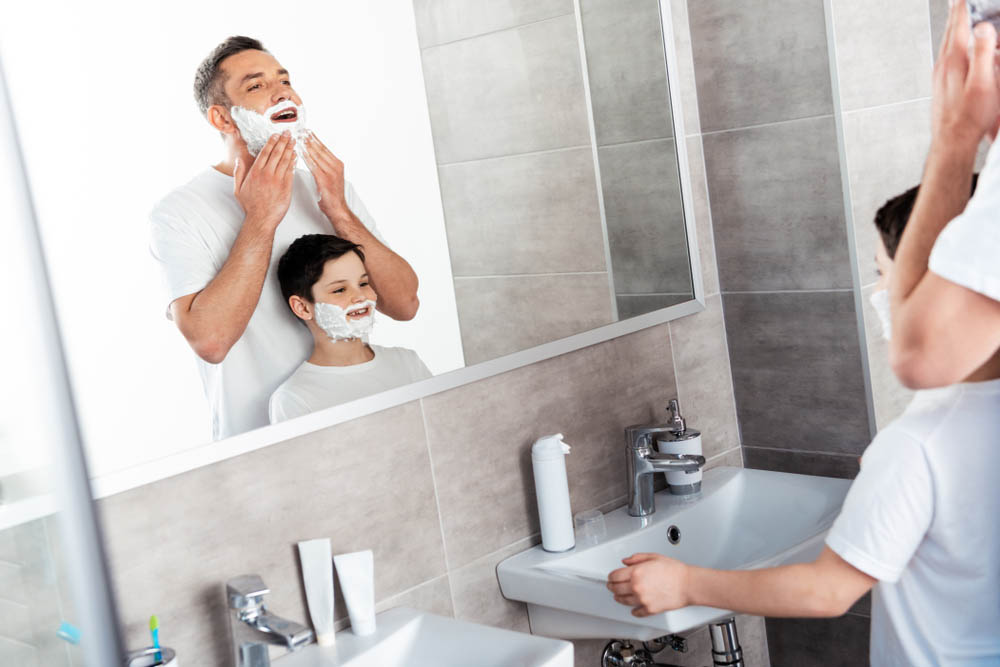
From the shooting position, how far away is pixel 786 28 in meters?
1.85

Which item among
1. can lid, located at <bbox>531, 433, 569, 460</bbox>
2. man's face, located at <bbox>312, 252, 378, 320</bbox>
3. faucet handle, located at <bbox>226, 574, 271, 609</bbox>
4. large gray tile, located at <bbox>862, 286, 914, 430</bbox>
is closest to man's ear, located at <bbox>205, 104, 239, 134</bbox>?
man's face, located at <bbox>312, 252, 378, 320</bbox>

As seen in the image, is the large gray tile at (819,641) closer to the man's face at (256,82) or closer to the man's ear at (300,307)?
the man's ear at (300,307)

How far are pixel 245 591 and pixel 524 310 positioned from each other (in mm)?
685

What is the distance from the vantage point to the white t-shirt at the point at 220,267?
4.04ft

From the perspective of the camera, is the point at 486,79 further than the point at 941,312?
Yes

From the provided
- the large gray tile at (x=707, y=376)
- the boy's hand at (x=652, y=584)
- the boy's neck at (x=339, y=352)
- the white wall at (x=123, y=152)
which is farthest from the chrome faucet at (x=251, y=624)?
the large gray tile at (x=707, y=376)

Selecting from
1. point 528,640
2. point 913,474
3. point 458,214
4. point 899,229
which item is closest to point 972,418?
point 913,474

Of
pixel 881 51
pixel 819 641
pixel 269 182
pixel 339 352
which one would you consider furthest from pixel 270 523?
pixel 881 51

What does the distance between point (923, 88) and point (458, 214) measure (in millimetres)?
1002

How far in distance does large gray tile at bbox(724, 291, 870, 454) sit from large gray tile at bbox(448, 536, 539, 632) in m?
0.66

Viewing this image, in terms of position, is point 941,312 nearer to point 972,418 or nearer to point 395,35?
point 972,418

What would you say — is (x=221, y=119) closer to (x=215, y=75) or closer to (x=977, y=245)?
(x=215, y=75)

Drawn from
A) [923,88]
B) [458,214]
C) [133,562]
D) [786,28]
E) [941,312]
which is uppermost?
[786,28]

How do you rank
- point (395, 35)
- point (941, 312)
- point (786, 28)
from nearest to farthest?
point (941, 312) < point (395, 35) < point (786, 28)
